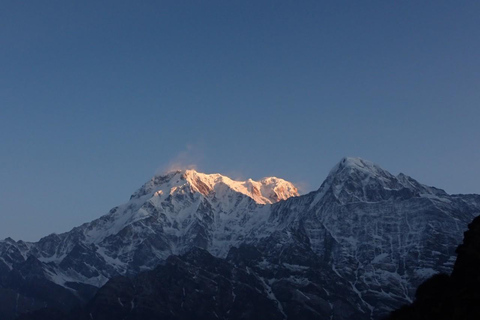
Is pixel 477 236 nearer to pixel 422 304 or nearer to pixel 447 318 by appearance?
pixel 422 304

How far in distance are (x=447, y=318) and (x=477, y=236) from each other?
41108 millimetres

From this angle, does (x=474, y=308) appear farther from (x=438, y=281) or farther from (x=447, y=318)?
(x=438, y=281)

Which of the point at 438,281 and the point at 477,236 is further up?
the point at 477,236

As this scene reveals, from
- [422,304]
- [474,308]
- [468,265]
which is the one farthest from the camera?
[468,265]

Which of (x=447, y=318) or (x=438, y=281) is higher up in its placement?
(x=438, y=281)

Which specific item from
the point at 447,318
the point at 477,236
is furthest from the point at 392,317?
the point at 477,236

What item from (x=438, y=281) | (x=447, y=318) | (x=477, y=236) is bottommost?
(x=447, y=318)

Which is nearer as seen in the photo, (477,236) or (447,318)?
(447,318)

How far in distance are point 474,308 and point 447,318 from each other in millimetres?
8212

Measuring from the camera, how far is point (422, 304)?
16625cm

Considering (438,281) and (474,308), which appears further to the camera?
(438,281)

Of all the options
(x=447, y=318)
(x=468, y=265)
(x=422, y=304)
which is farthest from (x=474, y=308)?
(x=468, y=265)

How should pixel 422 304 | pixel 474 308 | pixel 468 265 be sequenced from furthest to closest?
pixel 468 265 < pixel 422 304 < pixel 474 308

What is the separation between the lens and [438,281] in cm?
17525
